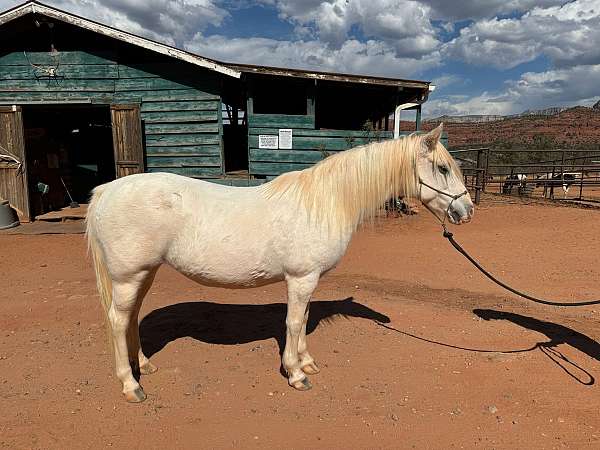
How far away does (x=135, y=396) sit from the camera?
2.85 m

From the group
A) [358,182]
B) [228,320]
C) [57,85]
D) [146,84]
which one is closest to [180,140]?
[146,84]

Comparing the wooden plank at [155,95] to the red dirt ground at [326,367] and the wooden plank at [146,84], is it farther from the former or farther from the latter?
the red dirt ground at [326,367]

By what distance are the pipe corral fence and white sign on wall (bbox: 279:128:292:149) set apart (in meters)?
3.92

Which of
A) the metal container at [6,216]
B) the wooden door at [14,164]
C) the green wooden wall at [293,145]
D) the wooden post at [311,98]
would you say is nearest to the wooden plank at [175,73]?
the green wooden wall at [293,145]

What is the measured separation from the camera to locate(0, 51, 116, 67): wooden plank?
29.7 ft

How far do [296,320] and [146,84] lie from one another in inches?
325

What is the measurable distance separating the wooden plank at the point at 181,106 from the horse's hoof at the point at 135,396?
744cm

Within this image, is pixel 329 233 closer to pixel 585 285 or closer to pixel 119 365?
pixel 119 365

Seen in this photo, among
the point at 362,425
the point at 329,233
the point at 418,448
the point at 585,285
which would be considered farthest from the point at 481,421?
the point at 585,285

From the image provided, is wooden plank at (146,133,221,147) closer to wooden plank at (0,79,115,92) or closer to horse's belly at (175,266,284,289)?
wooden plank at (0,79,115,92)

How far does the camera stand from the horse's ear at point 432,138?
9.20 feet

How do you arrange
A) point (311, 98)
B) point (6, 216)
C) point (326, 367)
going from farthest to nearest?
point (311, 98) → point (6, 216) → point (326, 367)

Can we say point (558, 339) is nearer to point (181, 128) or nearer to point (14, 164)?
point (181, 128)

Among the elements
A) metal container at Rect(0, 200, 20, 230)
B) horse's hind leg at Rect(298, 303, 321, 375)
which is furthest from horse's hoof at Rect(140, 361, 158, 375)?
metal container at Rect(0, 200, 20, 230)
